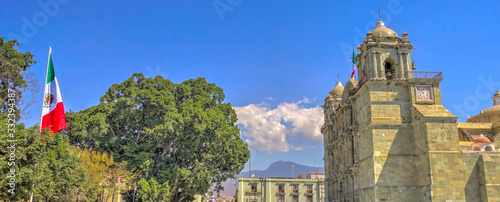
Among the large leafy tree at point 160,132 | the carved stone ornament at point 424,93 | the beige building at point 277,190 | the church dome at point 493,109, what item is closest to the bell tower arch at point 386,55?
the carved stone ornament at point 424,93

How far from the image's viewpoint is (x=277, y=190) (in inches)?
2522

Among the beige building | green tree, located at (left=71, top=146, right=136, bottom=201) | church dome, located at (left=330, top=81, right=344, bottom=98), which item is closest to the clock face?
church dome, located at (left=330, top=81, right=344, bottom=98)

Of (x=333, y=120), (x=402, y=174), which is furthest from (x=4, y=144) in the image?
(x=333, y=120)

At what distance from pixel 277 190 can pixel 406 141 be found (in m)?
39.5

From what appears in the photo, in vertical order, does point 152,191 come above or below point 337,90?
below

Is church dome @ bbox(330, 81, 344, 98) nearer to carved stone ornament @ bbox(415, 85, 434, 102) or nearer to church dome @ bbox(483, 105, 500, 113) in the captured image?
church dome @ bbox(483, 105, 500, 113)

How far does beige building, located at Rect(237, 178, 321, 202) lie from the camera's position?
63.6m

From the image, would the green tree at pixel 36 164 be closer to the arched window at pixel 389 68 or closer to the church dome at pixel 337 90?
the arched window at pixel 389 68

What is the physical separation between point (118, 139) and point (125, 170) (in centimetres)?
379

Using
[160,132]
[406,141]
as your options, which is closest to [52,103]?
[160,132]

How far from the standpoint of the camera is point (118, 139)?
102ft

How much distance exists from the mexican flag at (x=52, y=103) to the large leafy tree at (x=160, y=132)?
1197cm

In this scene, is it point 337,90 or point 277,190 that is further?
point 277,190

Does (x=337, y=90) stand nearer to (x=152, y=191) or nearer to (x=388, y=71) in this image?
(x=388, y=71)
